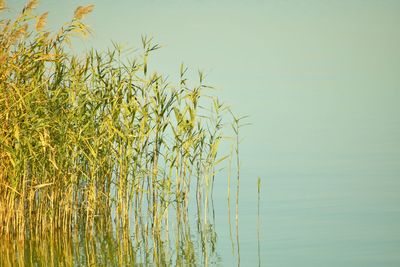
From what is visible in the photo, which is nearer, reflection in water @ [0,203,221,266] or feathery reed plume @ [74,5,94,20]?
reflection in water @ [0,203,221,266]

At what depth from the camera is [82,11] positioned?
13156 mm

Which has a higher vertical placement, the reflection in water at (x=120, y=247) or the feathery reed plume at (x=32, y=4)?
the feathery reed plume at (x=32, y=4)

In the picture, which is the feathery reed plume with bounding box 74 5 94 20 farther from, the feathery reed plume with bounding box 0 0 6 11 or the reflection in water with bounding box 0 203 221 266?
the reflection in water with bounding box 0 203 221 266

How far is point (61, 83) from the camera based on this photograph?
13609mm

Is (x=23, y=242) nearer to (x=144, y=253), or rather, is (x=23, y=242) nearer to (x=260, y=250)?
(x=144, y=253)

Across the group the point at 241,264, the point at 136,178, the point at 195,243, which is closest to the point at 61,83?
the point at 136,178

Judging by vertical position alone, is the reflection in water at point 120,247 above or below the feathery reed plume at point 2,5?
below

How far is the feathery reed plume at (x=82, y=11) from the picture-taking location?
42.8 feet

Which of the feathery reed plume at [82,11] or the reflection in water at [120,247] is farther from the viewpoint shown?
the feathery reed plume at [82,11]

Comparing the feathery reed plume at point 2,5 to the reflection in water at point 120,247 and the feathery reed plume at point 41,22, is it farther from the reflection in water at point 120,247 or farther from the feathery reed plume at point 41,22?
the reflection in water at point 120,247

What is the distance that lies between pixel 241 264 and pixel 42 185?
2.75 meters

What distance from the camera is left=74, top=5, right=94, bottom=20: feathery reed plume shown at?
1305 cm

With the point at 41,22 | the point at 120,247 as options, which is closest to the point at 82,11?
the point at 41,22

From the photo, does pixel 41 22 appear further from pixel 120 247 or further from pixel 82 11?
pixel 120 247
